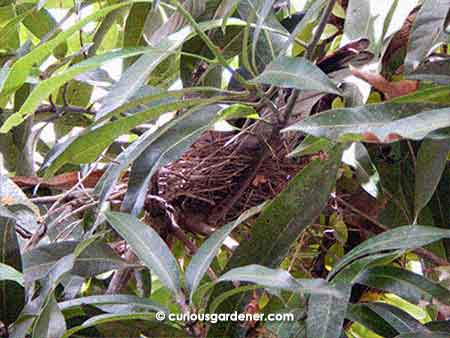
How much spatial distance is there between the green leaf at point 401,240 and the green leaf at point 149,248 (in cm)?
13

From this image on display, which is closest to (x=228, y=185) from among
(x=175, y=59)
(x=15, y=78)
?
(x=175, y=59)

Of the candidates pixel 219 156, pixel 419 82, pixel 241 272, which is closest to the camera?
pixel 241 272

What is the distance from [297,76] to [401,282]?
0.62 ft

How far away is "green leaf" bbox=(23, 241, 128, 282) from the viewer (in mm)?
675

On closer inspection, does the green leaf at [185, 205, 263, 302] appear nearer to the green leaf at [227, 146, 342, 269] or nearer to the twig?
the green leaf at [227, 146, 342, 269]

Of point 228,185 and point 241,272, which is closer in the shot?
point 241,272

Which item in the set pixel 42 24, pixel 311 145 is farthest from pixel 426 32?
pixel 42 24

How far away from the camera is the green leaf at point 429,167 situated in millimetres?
576

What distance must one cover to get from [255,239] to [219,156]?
0.20 metres

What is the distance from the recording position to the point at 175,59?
2.66 feet

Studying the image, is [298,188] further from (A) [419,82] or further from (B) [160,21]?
(B) [160,21]

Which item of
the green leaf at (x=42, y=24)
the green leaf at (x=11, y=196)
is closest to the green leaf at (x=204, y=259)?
the green leaf at (x=11, y=196)

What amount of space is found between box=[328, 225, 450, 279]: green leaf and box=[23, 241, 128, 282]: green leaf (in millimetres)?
227

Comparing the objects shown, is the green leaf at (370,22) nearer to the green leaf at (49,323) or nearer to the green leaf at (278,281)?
the green leaf at (278,281)
